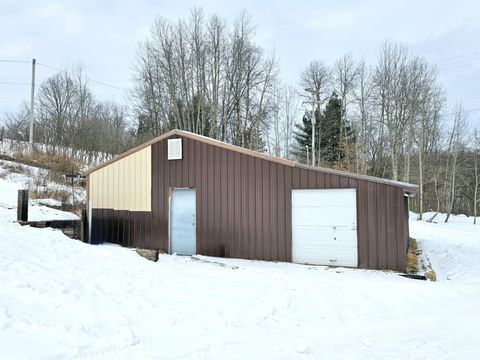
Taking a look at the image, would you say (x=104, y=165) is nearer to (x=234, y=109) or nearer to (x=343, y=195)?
(x=343, y=195)

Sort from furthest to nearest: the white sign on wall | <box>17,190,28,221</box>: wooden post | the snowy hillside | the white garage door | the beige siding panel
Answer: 1. the snowy hillside
2. the beige siding panel
3. the white sign on wall
4. <box>17,190,28,221</box>: wooden post
5. the white garage door

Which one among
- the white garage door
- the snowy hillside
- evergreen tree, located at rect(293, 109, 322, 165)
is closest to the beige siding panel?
the snowy hillside

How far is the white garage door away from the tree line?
1659 centimetres

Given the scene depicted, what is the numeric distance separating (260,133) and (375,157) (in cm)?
946

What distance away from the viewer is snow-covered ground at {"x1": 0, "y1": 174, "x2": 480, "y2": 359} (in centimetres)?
372

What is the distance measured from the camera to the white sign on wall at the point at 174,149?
1137 cm

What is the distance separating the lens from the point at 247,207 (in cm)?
1042

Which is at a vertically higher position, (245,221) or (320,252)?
(245,221)

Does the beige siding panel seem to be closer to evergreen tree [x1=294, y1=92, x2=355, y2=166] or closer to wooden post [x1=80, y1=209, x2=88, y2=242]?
wooden post [x1=80, y1=209, x2=88, y2=242]

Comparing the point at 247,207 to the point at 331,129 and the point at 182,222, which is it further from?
the point at 331,129

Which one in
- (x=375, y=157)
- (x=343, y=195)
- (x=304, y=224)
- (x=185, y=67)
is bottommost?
(x=304, y=224)

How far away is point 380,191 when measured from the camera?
894cm

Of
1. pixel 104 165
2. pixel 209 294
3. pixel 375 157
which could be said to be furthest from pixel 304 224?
pixel 375 157

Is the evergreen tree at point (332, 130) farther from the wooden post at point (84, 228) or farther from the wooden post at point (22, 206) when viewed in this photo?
the wooden post at point (22, 206)
